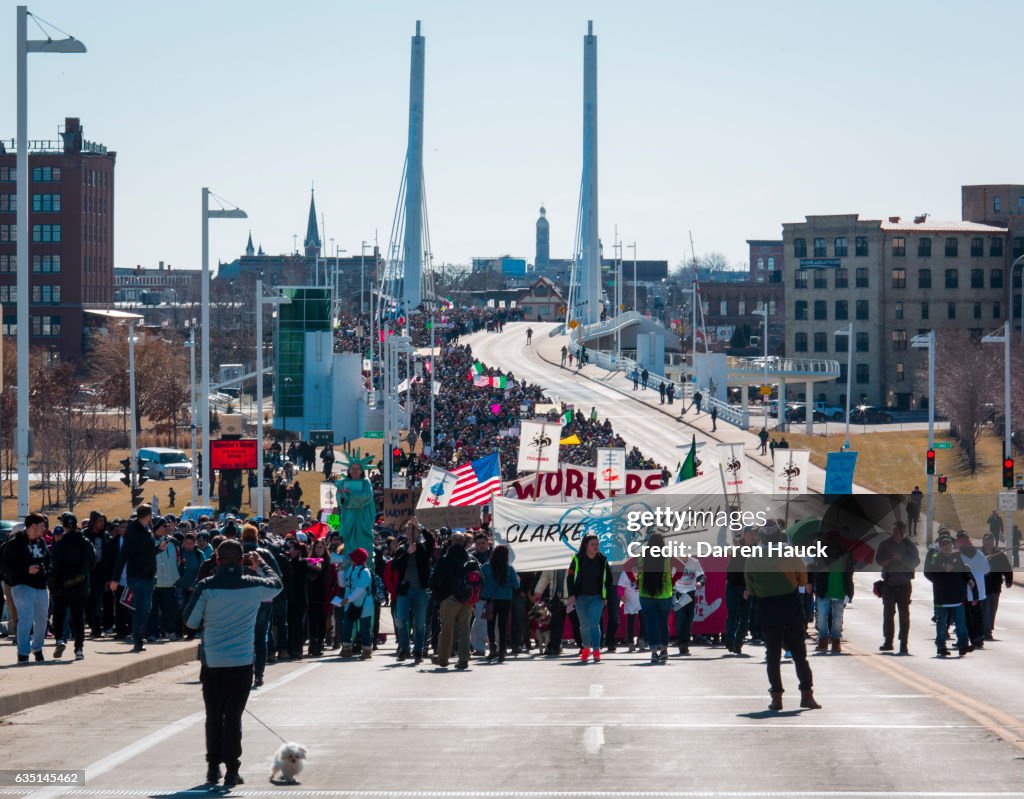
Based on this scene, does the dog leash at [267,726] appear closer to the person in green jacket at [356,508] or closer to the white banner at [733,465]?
the person in green jacket at [356,508]

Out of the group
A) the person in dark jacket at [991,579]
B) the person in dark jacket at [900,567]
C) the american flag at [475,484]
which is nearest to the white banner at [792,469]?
the american flag at [475,484]

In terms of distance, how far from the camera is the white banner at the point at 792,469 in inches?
1293

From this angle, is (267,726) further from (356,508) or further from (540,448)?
(540,448)

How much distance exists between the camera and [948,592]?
21172 mm

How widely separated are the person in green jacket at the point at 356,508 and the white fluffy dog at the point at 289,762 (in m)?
11.5

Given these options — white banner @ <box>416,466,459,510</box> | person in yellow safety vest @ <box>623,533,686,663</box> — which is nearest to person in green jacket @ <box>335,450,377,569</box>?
person in yellow safety vest @ <box>623,533,686,663</box>

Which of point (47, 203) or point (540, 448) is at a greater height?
point (47, 203)

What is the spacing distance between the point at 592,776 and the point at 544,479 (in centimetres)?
2138

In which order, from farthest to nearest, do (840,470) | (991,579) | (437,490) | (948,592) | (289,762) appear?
(437,490), (840,470), (991,579), (948,592), (289,762)

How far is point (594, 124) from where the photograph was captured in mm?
147250

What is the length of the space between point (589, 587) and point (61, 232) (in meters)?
126

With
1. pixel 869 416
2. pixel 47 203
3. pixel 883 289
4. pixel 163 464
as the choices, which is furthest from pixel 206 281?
pixel 47 203

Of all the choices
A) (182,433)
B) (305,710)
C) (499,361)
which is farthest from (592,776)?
(499,361)

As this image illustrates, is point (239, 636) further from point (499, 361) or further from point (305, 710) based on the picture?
point (499, 361)
